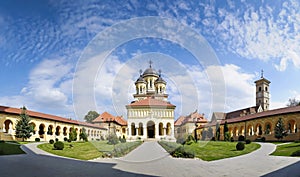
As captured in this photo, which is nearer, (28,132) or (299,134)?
(299,134)

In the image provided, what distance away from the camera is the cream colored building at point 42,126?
26.9m

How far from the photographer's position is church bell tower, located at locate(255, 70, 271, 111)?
5631cm

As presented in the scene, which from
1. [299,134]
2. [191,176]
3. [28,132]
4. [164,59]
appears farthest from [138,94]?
[191,176]

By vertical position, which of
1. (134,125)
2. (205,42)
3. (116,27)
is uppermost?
(116,27)

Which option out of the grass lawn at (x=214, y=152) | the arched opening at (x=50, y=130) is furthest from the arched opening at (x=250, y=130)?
the arched opening at (x=50, y=130)

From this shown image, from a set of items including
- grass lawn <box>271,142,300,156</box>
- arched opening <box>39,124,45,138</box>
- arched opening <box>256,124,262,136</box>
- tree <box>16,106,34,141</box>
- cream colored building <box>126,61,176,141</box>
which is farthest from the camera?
cream colored building <box>126,61,176,141</box>

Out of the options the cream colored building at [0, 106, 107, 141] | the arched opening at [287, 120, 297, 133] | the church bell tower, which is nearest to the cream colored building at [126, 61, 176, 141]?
the cream colored building at [0, 106, 107, 141]

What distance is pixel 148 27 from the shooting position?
13.5m

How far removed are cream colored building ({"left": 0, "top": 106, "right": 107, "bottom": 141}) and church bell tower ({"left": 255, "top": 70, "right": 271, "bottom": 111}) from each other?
3879 centimetres

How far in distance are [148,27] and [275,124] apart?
2425cm

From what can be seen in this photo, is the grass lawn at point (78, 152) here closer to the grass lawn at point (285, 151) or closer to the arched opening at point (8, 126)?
the arched opening at point (8, 126)

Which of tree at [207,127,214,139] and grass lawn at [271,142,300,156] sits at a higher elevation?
grass lawn at [271,142,300,156]

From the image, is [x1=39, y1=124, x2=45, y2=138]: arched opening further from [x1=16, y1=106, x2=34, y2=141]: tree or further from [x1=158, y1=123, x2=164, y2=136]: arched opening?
[x1=158, y1=123, x2=164, y2=136]: arched opening

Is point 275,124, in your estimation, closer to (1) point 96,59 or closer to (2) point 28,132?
(1) point 96,59
